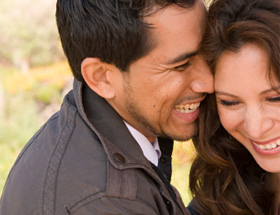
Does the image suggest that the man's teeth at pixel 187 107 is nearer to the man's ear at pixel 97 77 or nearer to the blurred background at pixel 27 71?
the man's ear at pixel 97 77

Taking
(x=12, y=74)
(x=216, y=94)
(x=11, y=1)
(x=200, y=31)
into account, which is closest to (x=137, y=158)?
(x=216, y=94)

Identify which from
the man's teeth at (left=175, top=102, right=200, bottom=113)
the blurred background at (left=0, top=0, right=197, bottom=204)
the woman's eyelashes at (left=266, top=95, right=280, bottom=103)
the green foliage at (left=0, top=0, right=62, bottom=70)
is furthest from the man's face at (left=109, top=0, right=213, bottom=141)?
the green foliage at (left=0, top=0, right=62, bottom=70)

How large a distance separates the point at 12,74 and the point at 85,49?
20.2 feet

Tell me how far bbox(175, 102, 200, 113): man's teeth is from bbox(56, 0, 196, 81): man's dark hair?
1.36 ft

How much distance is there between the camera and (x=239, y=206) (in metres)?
3.37

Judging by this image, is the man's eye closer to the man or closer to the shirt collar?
the man

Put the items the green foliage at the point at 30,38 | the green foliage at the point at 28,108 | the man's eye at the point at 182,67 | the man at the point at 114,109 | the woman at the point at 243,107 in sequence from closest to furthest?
the woman at the point at 243,107 → the man at the point at 114,109 → the man's eye at the point at 182,67 → the green foliage at the point at 28,108 → the green foliage at the point at 30,38

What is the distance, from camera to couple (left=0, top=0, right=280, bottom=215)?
8.48 ft

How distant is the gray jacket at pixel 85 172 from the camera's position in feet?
8.54

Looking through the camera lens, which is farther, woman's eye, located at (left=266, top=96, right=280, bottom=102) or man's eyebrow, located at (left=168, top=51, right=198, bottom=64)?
man's eyebrow, located at (left=168, top=51, right=198, bottom=64)

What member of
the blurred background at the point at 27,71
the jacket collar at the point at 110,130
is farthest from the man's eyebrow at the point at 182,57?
the blurred background at the point at 27,71

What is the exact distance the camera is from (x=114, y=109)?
9.72 feet

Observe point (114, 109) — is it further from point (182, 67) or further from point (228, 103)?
point (228, 103)

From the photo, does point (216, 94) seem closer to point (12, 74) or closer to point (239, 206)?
point (239, 206)
